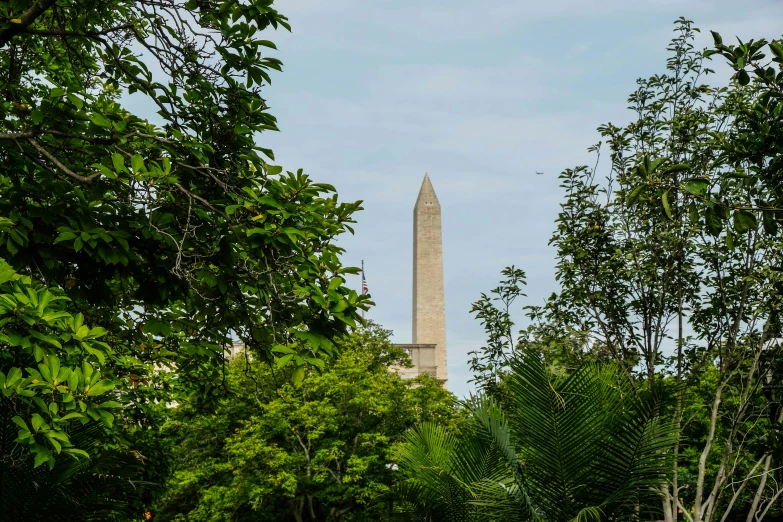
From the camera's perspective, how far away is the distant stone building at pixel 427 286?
2206 inches

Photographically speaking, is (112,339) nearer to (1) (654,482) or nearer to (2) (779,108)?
(1) (654,482)

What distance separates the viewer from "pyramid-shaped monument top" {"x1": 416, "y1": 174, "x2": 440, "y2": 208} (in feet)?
187

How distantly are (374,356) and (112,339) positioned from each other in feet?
84.8

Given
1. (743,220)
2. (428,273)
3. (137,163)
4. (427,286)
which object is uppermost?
(428,273)

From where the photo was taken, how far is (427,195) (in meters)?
57.6

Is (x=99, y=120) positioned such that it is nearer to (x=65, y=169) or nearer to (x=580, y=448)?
(x=65, y=169)

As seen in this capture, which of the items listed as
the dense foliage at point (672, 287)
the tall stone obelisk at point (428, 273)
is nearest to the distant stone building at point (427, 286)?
the tall stone obelisk at point (428, 273)

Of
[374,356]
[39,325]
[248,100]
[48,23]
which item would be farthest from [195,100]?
[374,356]

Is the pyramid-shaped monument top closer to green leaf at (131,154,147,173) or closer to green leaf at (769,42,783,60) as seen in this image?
green leaf at (131,154,147,173)

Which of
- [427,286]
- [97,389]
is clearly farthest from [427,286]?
[97,389]

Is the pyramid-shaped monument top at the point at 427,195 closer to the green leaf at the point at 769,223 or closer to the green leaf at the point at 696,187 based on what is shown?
the green leaf at the point at 769,223

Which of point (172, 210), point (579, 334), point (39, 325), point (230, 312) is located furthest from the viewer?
point (579, 334)

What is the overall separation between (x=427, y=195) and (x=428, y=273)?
537 centimetres

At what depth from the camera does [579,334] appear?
13227 mm
